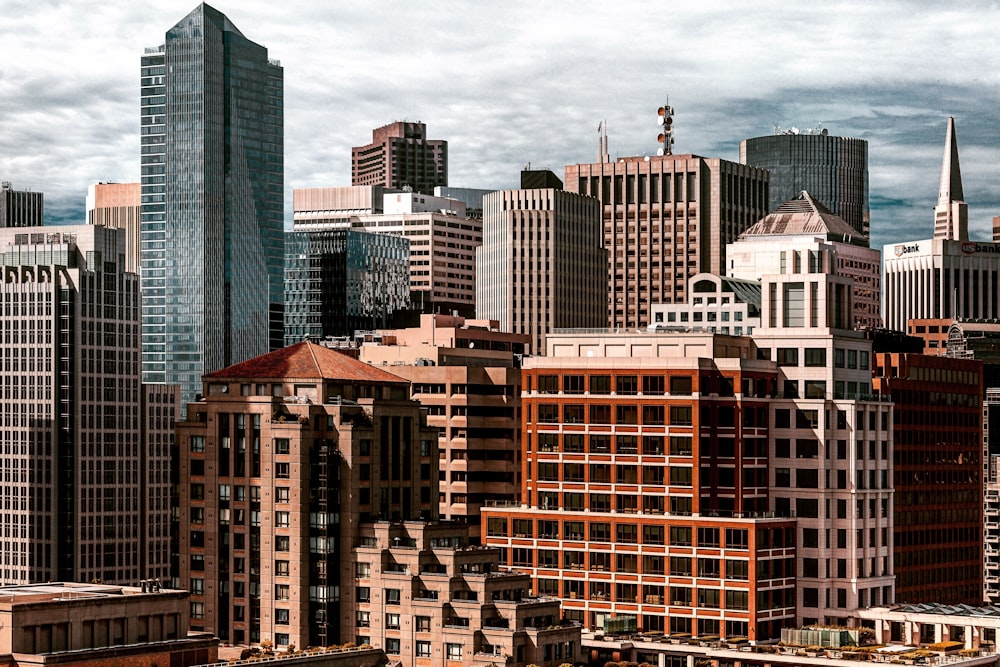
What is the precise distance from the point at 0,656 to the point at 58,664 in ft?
18.9

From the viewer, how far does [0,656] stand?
199 m

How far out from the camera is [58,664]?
19938 centimetres
